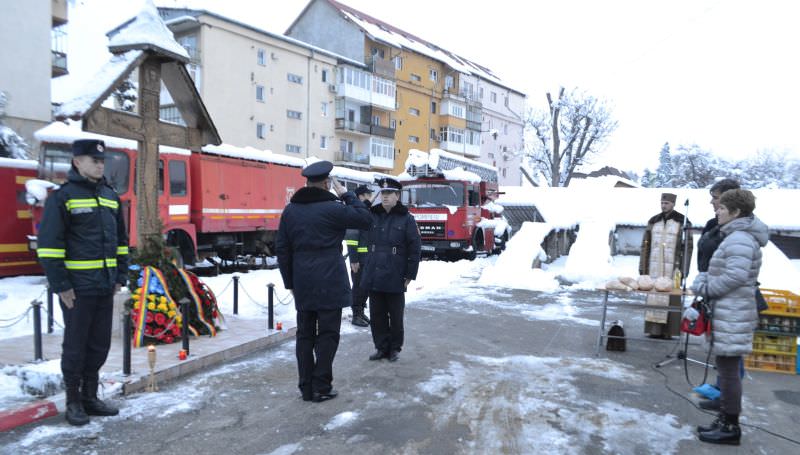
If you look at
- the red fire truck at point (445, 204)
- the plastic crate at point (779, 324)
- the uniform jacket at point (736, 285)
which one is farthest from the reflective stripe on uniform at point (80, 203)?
the red fire truck at point (445, 204)

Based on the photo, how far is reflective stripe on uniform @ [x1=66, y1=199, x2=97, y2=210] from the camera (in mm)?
4316

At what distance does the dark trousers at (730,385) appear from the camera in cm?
419

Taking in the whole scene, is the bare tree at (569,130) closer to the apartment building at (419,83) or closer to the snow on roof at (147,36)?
the apartment building at (419,83)

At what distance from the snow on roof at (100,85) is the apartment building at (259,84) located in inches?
1025

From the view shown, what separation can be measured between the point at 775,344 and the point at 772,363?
215 mm

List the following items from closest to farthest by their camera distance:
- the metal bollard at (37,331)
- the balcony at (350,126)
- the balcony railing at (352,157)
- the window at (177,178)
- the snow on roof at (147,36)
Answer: the metal bollard at (37,331) < the snow on roof at (147,36) < the window at (177,178) < the balcony at (350,126) < the balcony railing at (352,157)

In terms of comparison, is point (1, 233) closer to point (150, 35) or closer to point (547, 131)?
point (150, 35)

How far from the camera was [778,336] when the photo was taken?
246 inches

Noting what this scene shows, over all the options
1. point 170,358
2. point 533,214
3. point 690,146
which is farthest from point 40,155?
point 690,146

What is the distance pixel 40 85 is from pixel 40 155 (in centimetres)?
1450

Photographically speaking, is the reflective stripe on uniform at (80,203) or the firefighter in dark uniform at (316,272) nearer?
the reflective stripe on uniform at (80,203)

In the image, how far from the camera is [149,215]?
696cm

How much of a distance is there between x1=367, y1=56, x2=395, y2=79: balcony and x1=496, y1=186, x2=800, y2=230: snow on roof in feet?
79.1

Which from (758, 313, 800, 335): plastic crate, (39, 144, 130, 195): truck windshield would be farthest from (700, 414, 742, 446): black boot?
(39, 144, 130, 195): truck windshield
